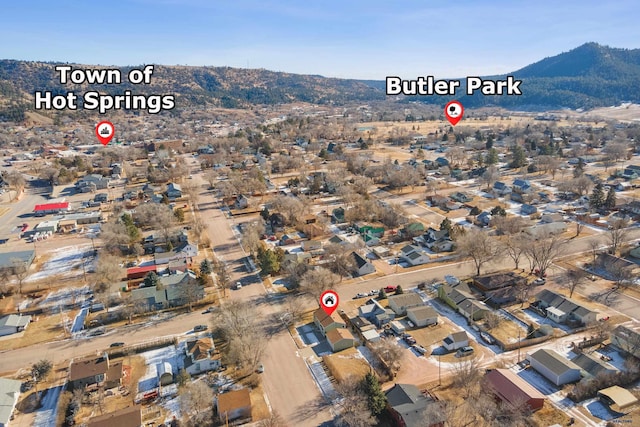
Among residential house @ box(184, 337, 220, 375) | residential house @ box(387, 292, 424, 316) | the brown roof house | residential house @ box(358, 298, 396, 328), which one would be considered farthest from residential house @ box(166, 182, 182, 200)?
residential house @ box(387, 292, 424, 316)

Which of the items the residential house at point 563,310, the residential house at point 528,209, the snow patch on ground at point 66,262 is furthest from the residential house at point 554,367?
the snow patch on ground at point 66,262

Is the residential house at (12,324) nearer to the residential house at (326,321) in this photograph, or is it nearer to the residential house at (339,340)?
the residential house at (326,321)

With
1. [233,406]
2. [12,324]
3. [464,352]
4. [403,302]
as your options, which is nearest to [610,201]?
[403,302]

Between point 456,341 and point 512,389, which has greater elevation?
point 456,341

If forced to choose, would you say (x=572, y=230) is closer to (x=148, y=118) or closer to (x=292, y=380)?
(x=292, y=380)

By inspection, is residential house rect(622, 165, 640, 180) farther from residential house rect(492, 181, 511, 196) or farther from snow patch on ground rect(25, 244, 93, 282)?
snow patch on ground rect(25, 244, 93, 282)

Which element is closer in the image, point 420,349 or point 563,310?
point 420,349

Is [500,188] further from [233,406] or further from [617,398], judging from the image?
[233,406]
